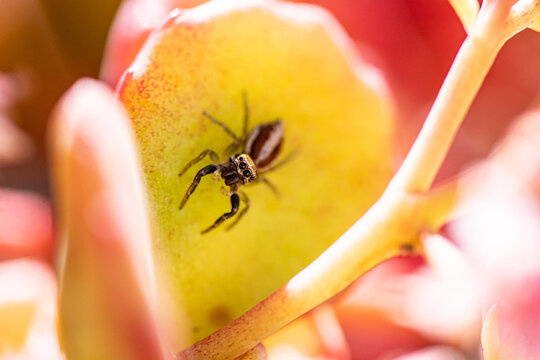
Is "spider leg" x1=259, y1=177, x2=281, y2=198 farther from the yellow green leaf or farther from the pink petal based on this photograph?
the pink petal

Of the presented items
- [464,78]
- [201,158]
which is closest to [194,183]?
[201,158]

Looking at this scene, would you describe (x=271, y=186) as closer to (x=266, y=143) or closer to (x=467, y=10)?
(x=266, y=143)

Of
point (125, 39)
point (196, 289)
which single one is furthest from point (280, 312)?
point (125, 39)

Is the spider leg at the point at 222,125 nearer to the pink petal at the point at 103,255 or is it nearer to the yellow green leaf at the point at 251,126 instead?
the yellow green leaf at the point at 251,126

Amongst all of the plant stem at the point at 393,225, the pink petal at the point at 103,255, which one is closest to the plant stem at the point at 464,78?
the plant stem at the point at 393,225

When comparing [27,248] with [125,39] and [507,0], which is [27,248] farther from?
[507,0]

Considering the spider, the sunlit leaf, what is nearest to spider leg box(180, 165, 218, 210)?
→ the spider

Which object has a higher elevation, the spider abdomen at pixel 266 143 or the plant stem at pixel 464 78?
the spider abdomen at pixel 266 143
